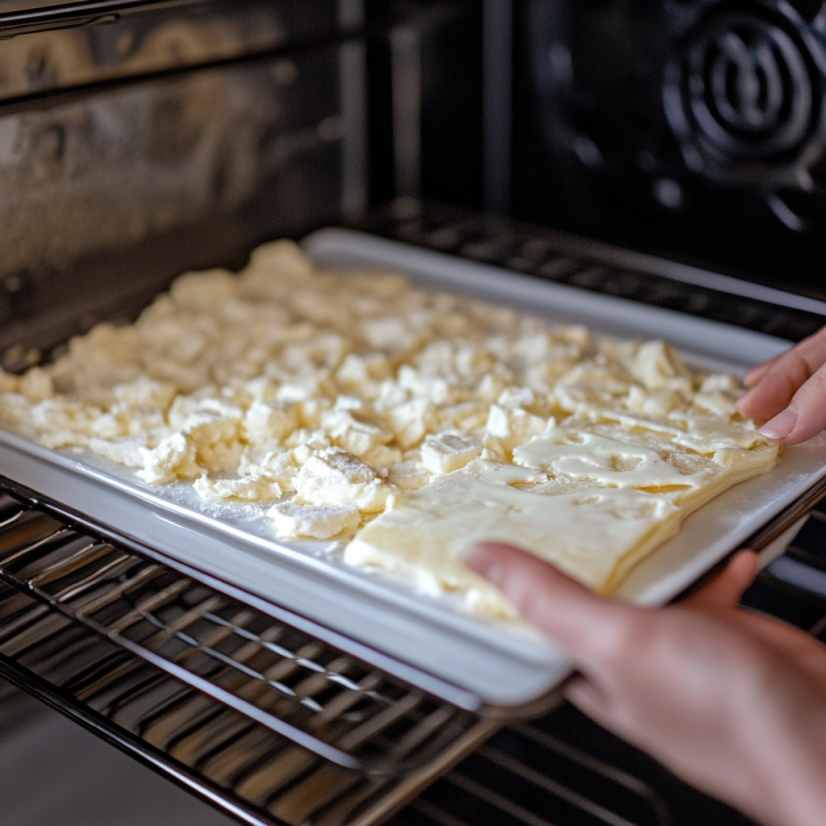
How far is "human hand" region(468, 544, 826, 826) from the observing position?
621 mm

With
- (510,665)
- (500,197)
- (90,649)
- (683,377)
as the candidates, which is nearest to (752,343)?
(683,377)

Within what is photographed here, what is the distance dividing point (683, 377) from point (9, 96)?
2.14ft

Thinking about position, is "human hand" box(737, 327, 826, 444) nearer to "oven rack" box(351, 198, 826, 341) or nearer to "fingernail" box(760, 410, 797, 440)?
"fingernail" box(760, 410, 797, 440)

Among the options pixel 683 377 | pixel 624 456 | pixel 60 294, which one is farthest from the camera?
pixel 60 294

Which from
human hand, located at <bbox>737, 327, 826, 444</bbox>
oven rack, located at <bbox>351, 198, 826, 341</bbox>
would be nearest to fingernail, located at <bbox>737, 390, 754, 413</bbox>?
human hand, located at <bbox>737, 327, 826, 444</bbox>

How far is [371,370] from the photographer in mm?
1047

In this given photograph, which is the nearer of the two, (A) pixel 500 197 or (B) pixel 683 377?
(B) pixel 683 377

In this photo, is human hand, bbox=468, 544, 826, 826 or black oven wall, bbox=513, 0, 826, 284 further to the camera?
black oven wall, bbox=513, 0, 826, 284

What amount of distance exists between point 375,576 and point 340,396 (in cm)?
28

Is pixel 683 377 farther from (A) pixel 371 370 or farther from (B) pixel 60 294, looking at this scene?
(B) pixel 60 294

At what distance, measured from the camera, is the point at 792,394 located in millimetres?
930

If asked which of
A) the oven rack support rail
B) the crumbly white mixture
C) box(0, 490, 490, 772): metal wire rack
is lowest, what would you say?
box(0, 490, 490, 772): metal wire rack

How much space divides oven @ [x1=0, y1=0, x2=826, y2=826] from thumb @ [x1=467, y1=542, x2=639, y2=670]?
0.10 metres

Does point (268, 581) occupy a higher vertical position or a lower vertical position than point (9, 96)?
lower
